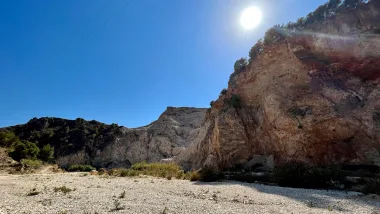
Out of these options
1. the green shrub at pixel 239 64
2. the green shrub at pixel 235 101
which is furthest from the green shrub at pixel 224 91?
the green shrub at pixel 235 101

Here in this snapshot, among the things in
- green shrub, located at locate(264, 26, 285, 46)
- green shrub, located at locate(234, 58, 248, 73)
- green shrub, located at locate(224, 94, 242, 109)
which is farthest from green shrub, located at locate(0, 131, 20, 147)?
green shrub, located at locate(264, 26, 285, 46)

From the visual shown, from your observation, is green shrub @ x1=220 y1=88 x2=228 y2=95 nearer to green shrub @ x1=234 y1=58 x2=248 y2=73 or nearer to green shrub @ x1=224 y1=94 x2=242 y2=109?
green shrub @ x1=234 y1=58 x2=248 y2=73

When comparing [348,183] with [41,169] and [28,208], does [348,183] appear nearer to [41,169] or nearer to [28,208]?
[28,208]

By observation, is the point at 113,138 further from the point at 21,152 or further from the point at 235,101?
the point at 235,101

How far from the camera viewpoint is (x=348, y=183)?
15.0 meters

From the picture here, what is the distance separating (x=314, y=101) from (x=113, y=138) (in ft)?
173

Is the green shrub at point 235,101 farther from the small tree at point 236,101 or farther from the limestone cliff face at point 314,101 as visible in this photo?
the limestone cliff face at point 314,101

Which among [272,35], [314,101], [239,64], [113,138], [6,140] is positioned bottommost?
[6,140]

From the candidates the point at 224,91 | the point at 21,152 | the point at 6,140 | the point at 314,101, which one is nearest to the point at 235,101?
the point at 224,91

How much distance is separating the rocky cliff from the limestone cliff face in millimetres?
22487

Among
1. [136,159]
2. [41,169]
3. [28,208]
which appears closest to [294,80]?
[28,208]

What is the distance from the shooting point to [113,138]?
6550 cm

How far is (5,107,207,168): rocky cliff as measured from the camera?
55500 millimetres

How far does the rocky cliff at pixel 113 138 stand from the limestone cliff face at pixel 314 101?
73.8 feet
